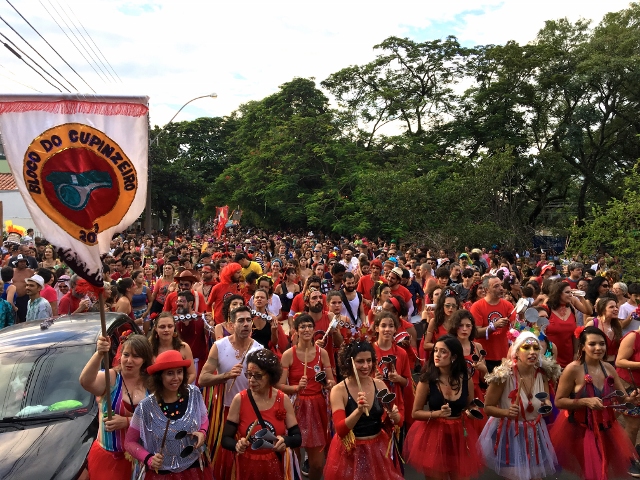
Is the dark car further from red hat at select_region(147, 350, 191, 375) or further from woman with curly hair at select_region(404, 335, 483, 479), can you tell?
woman with curly hair at select_region(404, 335, 483, 479)

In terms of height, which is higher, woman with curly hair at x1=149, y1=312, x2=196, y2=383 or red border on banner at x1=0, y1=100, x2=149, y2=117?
red border on banner at x1=0, y1=100, x2=149, y2=117

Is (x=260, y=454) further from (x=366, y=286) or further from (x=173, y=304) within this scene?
(x=366, y=286)

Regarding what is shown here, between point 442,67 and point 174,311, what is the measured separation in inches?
1264

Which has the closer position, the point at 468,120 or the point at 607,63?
the point at 607,63

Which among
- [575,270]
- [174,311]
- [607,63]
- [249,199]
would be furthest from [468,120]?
[174,311]

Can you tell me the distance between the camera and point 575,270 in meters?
11.0

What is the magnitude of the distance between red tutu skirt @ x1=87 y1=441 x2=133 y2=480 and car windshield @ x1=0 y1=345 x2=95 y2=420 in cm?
68

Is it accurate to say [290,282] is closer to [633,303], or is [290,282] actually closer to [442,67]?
[633,303]

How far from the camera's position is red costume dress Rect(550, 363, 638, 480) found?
194 inches

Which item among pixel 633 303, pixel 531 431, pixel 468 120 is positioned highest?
pixel 468 120

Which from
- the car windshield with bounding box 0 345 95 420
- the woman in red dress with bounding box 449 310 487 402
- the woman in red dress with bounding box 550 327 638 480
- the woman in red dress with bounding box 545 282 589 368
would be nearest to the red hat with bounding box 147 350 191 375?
the car windshield with bounding box 0 345 95 420

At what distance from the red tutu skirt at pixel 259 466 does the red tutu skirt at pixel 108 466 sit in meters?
0.86

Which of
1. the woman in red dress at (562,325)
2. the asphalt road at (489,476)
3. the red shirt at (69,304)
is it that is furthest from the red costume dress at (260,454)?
the red shirt at (69,304)

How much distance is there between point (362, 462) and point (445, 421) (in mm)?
896
